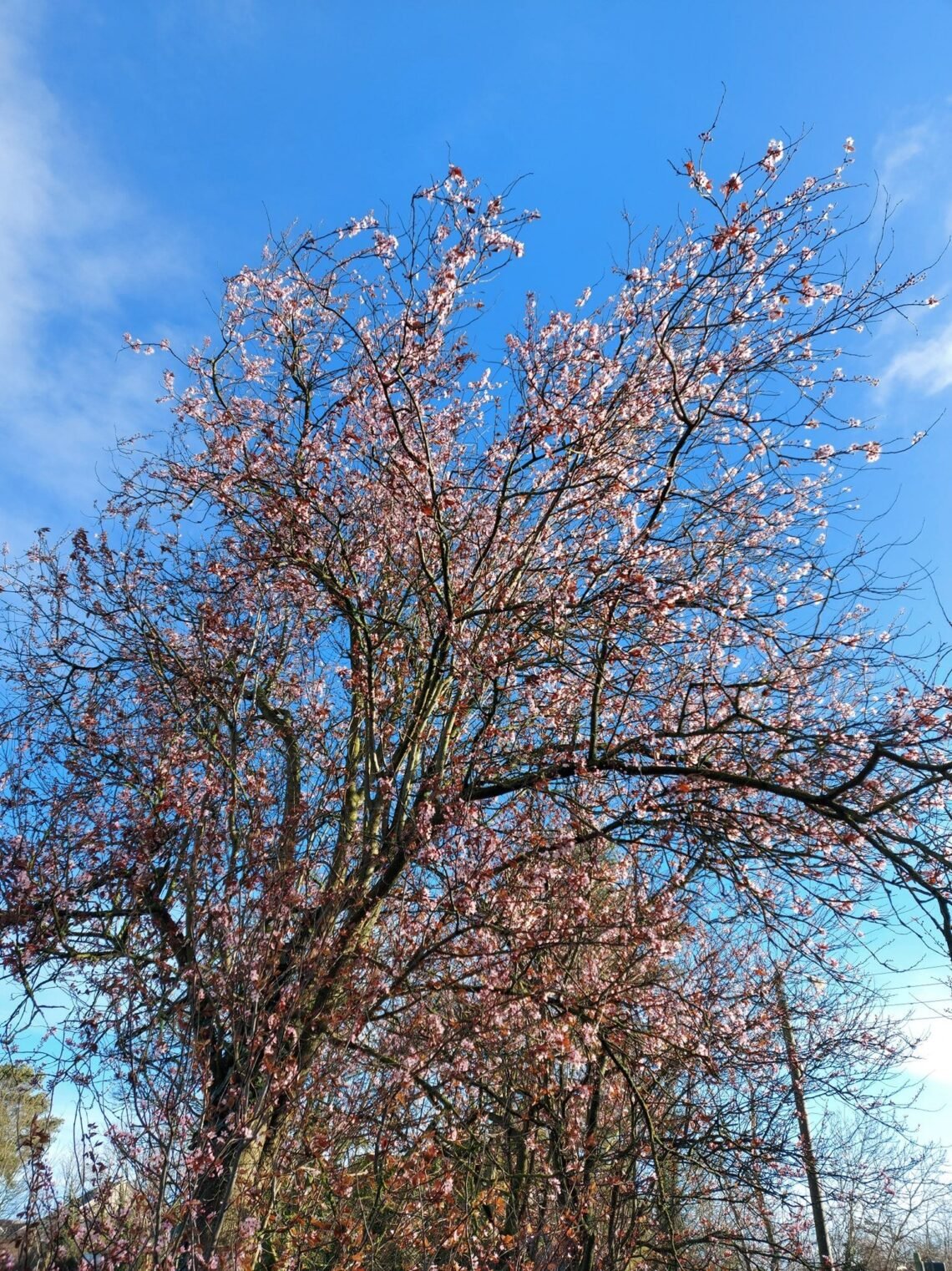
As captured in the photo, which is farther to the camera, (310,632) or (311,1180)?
(310,632)

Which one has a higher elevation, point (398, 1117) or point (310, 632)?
point (310, 632)

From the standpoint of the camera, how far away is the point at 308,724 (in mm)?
7059

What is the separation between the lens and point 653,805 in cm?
570

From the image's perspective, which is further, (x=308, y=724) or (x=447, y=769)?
(x=308, y=724)

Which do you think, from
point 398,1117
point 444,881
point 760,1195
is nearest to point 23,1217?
point 398,1117

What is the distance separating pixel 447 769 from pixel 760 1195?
4.96 m

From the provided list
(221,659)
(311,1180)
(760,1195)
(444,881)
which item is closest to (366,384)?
(221,659)

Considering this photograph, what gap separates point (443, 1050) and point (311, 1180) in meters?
1.08

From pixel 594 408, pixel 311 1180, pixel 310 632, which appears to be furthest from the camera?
pixel 310 632

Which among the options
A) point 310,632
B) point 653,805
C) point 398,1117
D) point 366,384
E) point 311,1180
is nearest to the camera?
point 311,1180

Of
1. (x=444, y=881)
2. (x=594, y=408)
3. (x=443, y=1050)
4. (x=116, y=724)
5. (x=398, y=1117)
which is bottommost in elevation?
(x=398, y=1117)

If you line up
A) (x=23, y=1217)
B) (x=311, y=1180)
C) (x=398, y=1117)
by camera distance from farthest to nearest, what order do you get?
(x=398, y=1117)
(x=311, y=1180)
(x=23, y=1217)

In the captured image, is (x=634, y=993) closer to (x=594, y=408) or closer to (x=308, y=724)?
(x=308, y=724)

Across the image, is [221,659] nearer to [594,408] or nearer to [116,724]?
[116,724]
